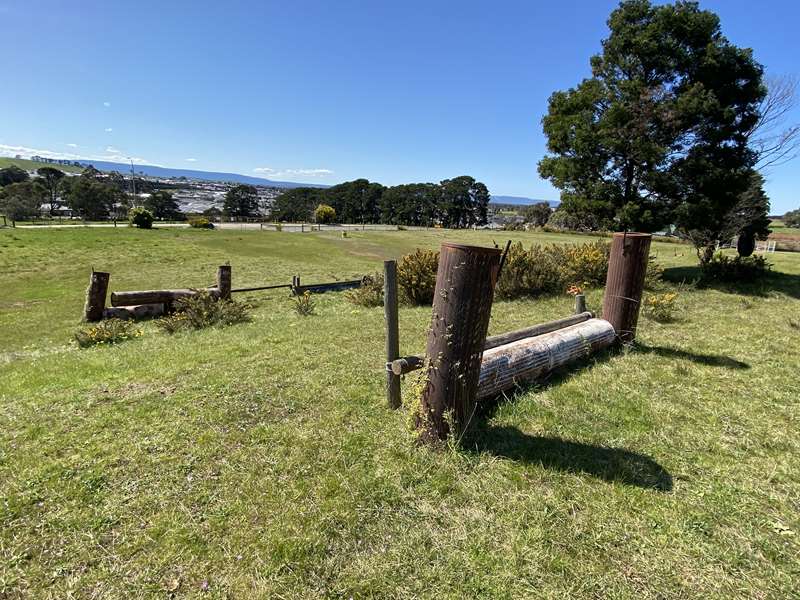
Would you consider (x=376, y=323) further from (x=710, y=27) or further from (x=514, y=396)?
(x=710, y=27)

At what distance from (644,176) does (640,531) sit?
12.2 meters

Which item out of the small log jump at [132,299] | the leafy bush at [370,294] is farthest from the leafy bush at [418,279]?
the small log jump at [132,299]

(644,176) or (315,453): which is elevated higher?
(644,176)

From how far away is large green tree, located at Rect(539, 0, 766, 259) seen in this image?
1130cm

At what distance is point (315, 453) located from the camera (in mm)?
3406

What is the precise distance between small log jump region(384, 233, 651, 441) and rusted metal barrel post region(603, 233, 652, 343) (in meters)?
0.01

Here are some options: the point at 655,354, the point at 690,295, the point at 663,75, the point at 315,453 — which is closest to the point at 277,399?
the point at 315,453

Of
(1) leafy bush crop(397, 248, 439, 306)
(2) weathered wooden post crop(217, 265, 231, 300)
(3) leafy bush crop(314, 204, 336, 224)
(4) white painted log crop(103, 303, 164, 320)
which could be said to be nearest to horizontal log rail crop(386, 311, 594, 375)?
(1) leafy bush crop(397, 248, 439, 306)

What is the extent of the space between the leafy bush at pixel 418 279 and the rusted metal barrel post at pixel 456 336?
275 inches

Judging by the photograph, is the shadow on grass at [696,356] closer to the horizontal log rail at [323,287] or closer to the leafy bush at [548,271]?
the leafy bush at [548,271]

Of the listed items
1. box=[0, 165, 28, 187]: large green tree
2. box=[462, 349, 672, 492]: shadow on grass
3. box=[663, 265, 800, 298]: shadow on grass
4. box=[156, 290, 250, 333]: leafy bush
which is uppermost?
box=[0, 165, 28, 187]: large green tree

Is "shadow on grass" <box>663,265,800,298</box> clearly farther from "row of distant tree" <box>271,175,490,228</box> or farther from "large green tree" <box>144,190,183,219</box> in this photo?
"large green tree" <box>144,190,183,219</box>

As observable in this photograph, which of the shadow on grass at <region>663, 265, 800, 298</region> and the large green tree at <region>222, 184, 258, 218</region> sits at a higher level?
the large green tree at <region>222, 184, 258, 218</region>

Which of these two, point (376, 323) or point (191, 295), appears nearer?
point (376, 323)
